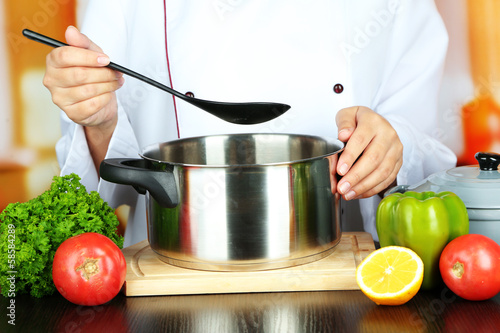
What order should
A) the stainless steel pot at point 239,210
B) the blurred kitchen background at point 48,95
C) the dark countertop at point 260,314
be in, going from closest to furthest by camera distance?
the dark countertop at point 260,314
the stainless steel pot at point 239,210
the blurred kitchen background at point 48,95

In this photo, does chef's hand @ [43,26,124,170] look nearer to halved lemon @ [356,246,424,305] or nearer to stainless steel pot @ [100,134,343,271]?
stainless steel pot @ [100,134,343,271]

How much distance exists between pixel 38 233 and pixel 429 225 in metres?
0.59

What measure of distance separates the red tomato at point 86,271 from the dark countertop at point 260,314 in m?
0.03

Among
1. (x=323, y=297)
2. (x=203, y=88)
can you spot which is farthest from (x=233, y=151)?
(x=323, y=297)

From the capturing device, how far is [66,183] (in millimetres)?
942

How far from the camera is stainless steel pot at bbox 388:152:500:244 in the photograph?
0.89 m

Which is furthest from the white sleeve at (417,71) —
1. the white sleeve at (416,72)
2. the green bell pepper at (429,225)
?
the green bell pepper at (429,225)

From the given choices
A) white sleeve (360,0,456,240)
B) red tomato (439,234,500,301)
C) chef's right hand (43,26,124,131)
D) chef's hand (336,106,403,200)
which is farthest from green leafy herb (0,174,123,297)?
white sleeve (360,0,456,240)

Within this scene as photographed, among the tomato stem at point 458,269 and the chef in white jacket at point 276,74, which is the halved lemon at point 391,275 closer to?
the tomato stem at point 458,269

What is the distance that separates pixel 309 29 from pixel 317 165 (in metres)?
0.44

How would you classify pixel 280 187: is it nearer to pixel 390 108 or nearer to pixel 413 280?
pixel 413 280

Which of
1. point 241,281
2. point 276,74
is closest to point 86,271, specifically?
point 241,281

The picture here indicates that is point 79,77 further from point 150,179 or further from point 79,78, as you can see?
point 150,179

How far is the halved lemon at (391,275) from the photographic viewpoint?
780 mm
